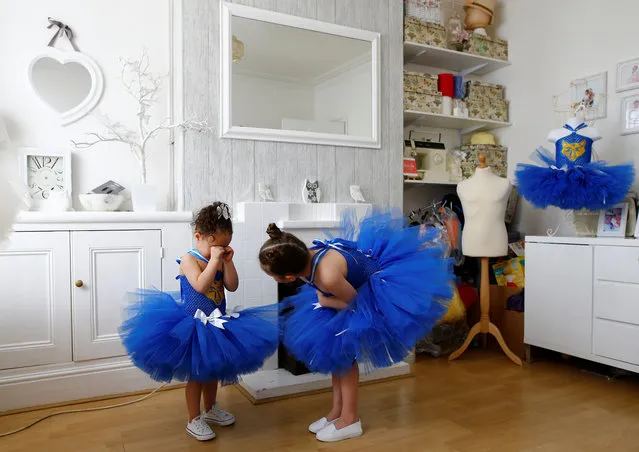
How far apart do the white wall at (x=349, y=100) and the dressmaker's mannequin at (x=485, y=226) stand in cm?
85

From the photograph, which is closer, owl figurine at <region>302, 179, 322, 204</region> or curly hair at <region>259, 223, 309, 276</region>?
curly hair at <region>259, 223, 309, 276</region>

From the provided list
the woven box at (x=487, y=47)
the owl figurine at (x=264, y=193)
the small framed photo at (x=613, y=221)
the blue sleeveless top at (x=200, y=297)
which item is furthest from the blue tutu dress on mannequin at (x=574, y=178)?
the blue sleeveless top at (x=200, y=297)

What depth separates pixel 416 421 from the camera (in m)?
2.38

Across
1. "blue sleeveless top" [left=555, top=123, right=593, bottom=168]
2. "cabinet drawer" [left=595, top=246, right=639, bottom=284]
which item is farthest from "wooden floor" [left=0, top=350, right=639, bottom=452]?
"blue sleeveless top" [left=555, top=123, right=593, bottom=168]

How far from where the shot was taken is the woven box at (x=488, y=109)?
4.06m

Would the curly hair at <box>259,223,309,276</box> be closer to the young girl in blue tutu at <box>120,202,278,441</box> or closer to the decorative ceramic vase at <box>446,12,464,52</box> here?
the young girl in blue tutu at <box>120,202,278,441</box>

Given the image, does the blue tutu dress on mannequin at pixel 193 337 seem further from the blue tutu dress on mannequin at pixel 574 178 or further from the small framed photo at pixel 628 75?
the small framed photo at pixel 628 75

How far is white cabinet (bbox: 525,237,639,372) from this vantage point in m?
2.83

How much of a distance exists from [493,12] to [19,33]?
11.5 feet

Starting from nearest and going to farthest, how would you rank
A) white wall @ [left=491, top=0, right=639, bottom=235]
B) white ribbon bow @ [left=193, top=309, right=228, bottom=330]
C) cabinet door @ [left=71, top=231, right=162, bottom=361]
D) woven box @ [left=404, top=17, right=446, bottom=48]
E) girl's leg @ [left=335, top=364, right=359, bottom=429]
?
white ribbon bow @ [left=193, top=309, right=228, bottom=330] < girl's leg @ [left=335, top=364, right=359, bottom=429] < cabinet door @ [left=71, top=231, right=162, bottom=361] < white wall @ [left=491, top=0, right=639, bottom=235] < woven box @ [left=404, top=17, right=446, bottom=48]

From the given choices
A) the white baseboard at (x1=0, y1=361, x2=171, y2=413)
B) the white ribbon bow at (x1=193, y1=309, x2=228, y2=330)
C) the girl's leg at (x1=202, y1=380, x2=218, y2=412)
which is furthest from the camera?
the white baseboard at (x1=0, y1=361, x2=171, y2=413)

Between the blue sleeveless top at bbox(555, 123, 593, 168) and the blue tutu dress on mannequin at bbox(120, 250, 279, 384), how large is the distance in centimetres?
214

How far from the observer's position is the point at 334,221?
10.6ft

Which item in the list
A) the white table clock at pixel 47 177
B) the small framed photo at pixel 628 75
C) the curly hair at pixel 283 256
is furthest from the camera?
the small framed photo at pixel 628 75
